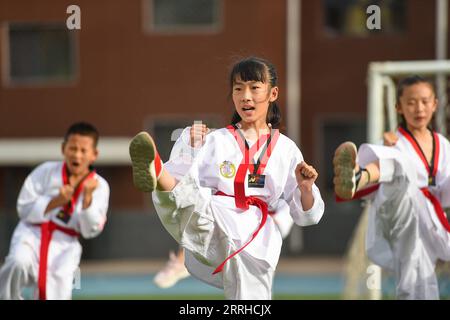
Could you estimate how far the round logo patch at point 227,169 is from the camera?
Result: 15.4 feet

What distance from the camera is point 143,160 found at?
4332 millimetres

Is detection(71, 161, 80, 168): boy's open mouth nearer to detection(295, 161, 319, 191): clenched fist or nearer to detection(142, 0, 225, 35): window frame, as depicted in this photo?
detection(295, 161, 319, 191): clenched fist

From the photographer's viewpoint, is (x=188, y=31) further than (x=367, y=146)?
Yes

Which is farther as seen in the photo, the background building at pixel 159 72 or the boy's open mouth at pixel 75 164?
the background building at pixel 159 72

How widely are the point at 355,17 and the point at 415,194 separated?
13.7 metres

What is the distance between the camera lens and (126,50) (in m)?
18.4

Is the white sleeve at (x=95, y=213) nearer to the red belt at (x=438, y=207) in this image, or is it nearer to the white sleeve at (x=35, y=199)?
the white sleeve at (x=35, y=199)

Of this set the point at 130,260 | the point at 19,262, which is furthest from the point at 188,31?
the point at 19,262

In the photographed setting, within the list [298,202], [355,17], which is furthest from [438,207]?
[355,17]

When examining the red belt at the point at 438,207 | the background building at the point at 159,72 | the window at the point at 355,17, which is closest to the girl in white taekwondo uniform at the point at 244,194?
the red belt at the point at 438,207

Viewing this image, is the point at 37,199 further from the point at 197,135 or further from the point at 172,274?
the point at 197,135

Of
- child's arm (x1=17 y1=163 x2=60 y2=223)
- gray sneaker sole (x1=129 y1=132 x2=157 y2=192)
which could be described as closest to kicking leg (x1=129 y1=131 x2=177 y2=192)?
gray sneaker sole (x1=129 y1=132 x2=157 y2=192)
